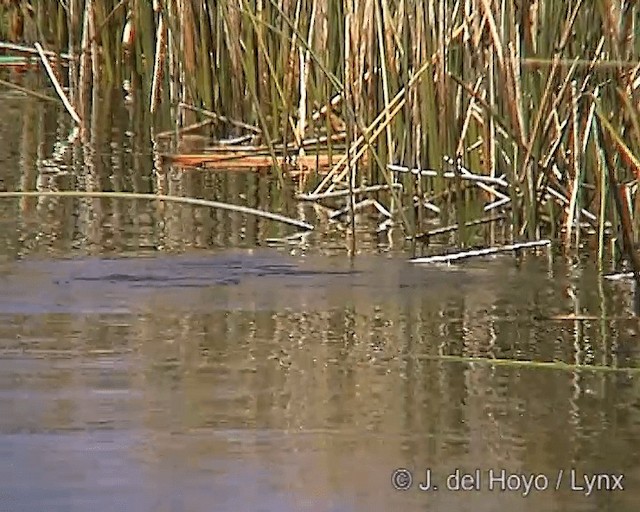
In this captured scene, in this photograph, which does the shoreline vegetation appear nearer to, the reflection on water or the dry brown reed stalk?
the dry brown reed stalk

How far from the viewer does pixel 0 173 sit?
21.5 feet

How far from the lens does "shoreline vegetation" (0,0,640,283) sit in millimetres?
4805

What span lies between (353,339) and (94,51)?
5174 mm

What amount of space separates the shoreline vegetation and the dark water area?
7.9 inches

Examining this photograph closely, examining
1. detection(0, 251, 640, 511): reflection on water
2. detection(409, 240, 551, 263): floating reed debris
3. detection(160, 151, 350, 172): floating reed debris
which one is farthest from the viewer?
detection(160, 151, 350, 172): floating reed debris

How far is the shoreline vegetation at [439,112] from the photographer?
15.8 feet

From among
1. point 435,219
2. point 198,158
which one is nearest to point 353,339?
point 435,219

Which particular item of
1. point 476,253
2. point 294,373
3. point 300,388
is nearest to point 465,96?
point 476,253

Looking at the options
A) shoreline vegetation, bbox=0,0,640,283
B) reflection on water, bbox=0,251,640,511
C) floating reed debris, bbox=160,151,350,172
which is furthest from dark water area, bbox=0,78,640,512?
floating reed debris, bbox=160,151,350,172

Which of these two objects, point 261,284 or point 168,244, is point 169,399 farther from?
point 168,244

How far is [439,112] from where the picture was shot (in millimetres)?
5379

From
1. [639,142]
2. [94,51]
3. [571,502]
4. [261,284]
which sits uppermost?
[94,51]

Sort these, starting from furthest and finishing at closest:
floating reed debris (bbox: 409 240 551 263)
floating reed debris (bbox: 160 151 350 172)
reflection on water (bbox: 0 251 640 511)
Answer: floating reed debris (bbox: 160 151 350 172), floating reed debris (bbox: 409 240 551 263), reflection on water (bbox: 0 251 640 511)

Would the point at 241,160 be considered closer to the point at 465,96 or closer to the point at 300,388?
the point at 465,96
